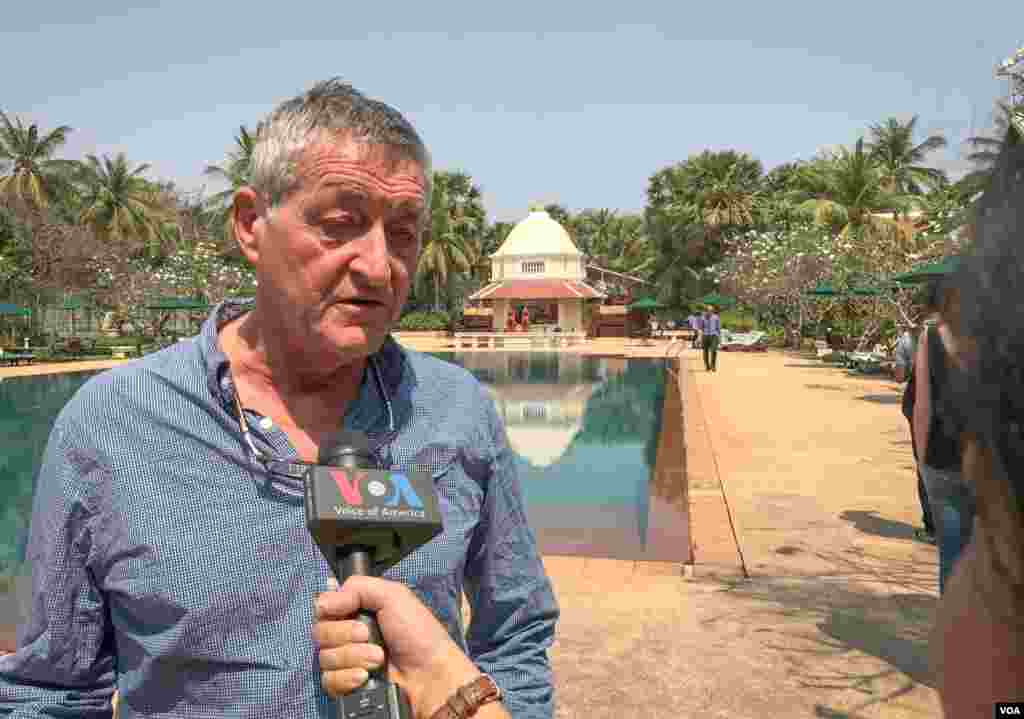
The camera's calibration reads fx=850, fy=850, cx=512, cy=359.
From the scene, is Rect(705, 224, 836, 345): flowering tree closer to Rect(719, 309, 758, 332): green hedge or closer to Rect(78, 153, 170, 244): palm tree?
Rect(719, 309, 758, 332): green hedge

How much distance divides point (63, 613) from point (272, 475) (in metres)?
0.41

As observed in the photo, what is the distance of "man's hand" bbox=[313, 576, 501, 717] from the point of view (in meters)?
1.05

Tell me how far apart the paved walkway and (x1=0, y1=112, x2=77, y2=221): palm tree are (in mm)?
38481

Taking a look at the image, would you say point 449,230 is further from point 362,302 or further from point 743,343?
point 362,302

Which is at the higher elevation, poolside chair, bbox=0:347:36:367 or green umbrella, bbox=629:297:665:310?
green umbrella, bbox=629:297:665:310

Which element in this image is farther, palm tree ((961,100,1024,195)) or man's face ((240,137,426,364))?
man's face ((240,137,426,364))

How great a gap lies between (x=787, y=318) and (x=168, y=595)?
1413 inches

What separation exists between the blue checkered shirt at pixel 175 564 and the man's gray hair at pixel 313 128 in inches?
14.2

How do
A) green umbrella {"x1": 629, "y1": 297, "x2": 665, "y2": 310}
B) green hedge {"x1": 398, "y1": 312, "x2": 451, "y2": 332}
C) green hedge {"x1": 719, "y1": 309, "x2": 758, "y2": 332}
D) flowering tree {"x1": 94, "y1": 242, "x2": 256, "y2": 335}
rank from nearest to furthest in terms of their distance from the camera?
1. flowering tree {"x1": 94, "y1": 242, "x2": 256, "y2": 335}
2. green hedge {"x1": 719, "y1": 309, "x2": 758, "y2": 332}
3. green umbrella {"x1": 629, "y1": 297, "x2": 665, "y2": 310}
4. green hedge {"x1": 398, "y1": 312, "x2": 451, "y2": 332}

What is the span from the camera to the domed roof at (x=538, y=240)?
4675 centimetres

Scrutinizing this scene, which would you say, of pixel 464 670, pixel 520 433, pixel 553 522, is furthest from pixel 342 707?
pixel 520 433

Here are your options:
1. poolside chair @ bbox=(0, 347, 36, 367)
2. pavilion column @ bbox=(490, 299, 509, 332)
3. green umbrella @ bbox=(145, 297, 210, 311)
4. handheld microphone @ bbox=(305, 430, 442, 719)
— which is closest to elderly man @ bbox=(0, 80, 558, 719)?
handheld microphone @ bbox=(305, 430, 442, 719)

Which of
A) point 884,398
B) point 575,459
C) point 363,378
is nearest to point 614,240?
point 884,398

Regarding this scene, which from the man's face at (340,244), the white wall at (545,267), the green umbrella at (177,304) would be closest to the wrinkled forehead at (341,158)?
the man's face at (340,244)
